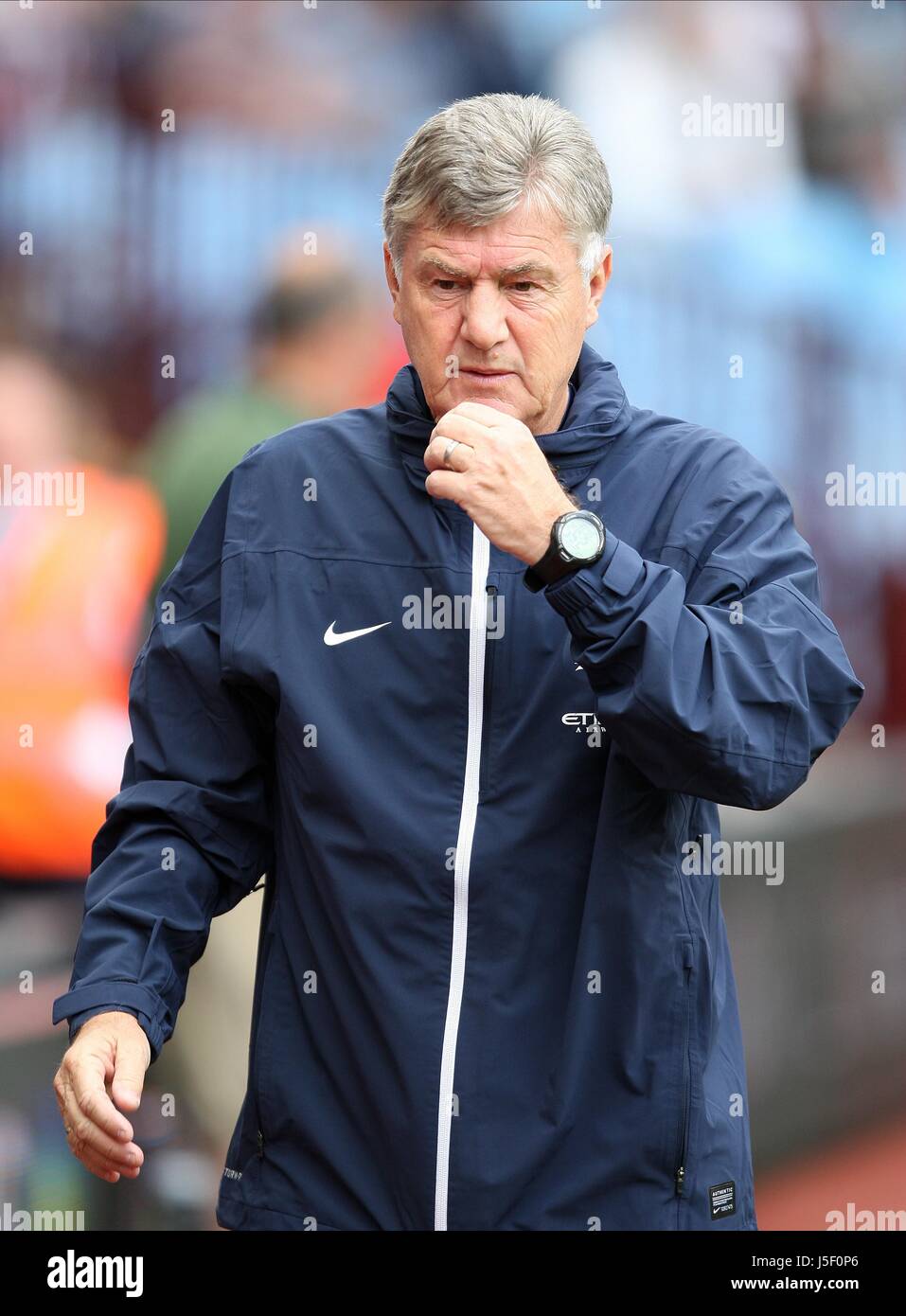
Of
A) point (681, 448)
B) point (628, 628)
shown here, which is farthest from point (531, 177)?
point (628, 628)

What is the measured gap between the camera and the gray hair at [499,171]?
1.78 metres

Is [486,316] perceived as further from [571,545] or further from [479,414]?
[571,545]

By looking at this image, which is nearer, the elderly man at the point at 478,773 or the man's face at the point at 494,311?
the elderly man at the point at 478,773

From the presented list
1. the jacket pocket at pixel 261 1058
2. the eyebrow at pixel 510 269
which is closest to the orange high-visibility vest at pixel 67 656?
the jacket pocket at pixel 261 1058

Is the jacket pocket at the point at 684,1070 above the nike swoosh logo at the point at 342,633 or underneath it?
underneath

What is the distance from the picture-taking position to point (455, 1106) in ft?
5.73

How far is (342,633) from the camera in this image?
6.11 feet

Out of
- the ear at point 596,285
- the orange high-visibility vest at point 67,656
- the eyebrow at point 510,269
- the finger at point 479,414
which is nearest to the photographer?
the finger at point 479,414

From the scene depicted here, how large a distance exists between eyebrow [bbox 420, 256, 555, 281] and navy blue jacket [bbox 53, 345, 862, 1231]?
156mm

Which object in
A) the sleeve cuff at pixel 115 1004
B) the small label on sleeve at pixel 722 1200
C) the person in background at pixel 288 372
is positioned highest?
the person in background at pixel 288 372

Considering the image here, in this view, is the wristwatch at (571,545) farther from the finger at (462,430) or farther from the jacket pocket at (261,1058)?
the jacket pocket at (261,1058)

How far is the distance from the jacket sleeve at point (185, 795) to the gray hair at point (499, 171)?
40cm

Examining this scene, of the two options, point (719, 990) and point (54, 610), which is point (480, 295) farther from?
point (54, 610)

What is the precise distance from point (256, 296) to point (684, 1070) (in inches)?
88.2
